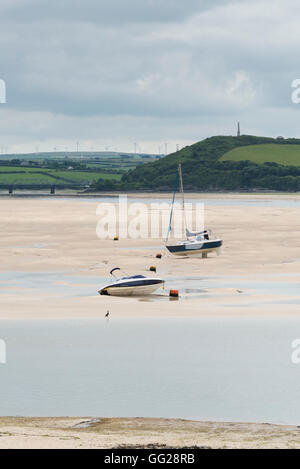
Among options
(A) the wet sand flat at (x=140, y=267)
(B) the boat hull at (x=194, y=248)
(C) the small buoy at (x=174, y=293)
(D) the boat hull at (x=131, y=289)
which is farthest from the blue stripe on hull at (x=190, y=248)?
(C) the small buoy at (x=174, y=293)

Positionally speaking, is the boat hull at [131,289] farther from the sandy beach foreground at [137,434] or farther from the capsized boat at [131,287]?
the sandy beach foreground at [137,434]

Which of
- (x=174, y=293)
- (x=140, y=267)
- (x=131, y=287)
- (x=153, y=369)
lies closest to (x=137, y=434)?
(x=153, y=369)

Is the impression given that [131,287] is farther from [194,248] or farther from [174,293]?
[194,248]

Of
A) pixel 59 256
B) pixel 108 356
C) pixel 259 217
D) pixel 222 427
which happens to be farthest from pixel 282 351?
pixel 259 217

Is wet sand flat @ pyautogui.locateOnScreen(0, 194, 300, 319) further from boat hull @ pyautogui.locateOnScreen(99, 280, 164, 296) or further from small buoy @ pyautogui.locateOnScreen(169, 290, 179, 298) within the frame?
boat hull @ pyautogui.locateOnScreen(99, 280, 164, 296)

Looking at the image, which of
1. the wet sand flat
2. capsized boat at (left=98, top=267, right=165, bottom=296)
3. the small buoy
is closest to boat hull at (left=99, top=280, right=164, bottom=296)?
capsized boat at (left=98, top=267, right=165, bottom=296)
